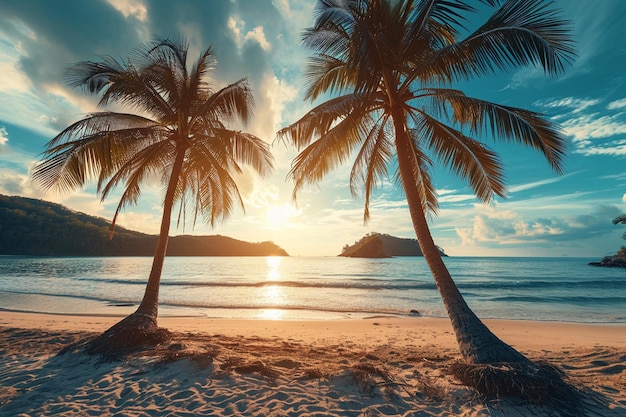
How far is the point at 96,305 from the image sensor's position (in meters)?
16.6

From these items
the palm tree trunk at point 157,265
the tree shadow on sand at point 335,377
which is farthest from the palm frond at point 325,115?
the tree shadow on sand at point 335,377

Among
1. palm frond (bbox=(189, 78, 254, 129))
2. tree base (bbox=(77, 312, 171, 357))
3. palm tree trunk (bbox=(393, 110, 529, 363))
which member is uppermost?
palm frond (bbox=(189, 78, 254, 129))

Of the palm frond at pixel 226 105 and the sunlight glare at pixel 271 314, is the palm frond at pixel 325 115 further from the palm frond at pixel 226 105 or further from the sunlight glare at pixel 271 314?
the sunlight glare at pixel 271 314

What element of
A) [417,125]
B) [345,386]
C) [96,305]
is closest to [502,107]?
[417,125]

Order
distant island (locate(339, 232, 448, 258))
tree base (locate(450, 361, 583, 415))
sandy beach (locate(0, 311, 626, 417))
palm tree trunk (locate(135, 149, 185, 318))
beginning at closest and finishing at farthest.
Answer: sandy beach (locate(0, 311, 626, 417))
tree base (locate(450, 361, 583, 415))
palm tree trunk (locate(135, 149, 185, 318))
distant island (locate(339, 232, 448, 258))

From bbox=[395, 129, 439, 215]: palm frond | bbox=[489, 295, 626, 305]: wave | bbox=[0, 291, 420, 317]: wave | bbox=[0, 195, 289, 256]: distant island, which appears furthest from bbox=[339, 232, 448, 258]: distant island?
bbox=[395, 129, 439, 215]: palm frond

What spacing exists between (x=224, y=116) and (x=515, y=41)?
7342 mm

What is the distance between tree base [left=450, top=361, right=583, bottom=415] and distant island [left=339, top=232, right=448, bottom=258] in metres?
111

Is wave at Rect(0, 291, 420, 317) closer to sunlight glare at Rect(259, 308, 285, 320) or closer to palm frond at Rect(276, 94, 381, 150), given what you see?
sunlight glare at Rect(259, 308, 285, 320)

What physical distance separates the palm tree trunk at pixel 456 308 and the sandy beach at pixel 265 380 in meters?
0.70

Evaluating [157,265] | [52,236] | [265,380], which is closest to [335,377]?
[265,380]

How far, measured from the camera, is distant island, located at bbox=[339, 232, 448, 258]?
386 feet

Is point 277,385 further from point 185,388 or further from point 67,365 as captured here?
point 67,365

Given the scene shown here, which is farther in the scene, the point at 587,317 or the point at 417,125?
the point at 587,317
